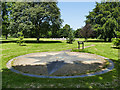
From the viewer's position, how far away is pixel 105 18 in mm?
34438

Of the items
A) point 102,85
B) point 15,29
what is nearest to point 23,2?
point 15,29

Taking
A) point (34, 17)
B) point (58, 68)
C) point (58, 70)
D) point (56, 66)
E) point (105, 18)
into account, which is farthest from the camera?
point (105, 18)

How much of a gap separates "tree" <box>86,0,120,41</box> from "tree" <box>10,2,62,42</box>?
14.7 m

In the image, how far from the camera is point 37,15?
92.9 feet

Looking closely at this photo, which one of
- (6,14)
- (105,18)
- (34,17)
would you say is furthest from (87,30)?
(6,14)

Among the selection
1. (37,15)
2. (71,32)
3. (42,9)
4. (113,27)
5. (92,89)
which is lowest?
(92,89)

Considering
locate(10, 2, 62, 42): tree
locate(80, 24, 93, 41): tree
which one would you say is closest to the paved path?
locate(10, 2, 62, 42): tree

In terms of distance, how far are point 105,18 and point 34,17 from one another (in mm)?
23921

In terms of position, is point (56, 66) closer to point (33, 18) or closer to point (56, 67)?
point (56, 67)

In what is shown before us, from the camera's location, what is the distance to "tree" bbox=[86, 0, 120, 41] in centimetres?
3269

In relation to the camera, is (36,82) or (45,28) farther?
(45,28)

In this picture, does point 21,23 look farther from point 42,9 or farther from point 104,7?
point 104,7

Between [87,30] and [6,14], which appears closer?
[6,14]

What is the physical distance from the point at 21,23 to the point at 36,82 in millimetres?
26487
